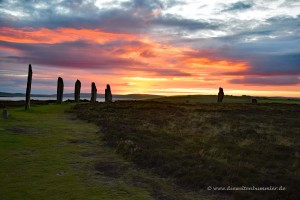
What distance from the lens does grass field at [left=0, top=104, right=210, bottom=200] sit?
8453mm

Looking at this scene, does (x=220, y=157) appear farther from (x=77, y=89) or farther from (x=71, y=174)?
(x=77, y=89)

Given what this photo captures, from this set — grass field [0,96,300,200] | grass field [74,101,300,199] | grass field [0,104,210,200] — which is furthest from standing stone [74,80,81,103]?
grass field [0,104,210,200]

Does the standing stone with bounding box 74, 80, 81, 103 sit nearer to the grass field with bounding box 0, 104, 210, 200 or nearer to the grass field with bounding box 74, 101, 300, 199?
the grass field with bounding box 74, 101, 300, 199

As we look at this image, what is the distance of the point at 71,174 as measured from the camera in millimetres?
10156

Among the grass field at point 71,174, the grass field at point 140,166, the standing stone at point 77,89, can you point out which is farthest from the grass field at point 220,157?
the standing stone at point 77,89

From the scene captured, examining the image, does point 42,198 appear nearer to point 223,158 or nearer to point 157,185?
point 157,185

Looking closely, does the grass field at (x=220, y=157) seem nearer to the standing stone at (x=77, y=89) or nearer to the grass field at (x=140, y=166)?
the grass field at (x=140, y=166)

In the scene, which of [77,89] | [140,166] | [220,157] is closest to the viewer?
[140,166]

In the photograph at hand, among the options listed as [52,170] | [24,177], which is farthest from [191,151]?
[24,177]

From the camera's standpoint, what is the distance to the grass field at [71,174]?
8453 mm

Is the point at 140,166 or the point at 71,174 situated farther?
the point at 140,166

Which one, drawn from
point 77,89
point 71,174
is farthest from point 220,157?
point 77,89

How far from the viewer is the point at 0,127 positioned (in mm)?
20109

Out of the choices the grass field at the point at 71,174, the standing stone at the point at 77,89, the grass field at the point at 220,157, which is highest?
the standing stone at the point at 77,89
